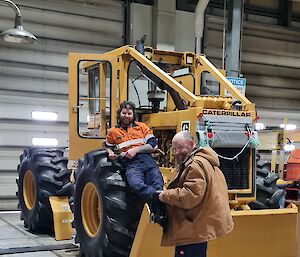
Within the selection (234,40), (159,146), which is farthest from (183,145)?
(234,40)

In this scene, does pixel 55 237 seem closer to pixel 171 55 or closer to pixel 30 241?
pixel 30 241

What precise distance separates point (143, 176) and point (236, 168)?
106 centimetres

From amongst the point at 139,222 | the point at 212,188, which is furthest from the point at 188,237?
the point at 139,222

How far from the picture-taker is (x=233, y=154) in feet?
16.4

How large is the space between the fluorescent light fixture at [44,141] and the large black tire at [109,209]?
475cm

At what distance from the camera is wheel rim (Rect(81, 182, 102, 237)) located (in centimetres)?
524

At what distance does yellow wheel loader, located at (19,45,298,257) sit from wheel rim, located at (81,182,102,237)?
1 cm

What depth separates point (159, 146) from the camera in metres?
5.57

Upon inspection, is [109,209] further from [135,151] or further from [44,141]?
[44,141]

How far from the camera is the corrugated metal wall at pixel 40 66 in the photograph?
9.48m

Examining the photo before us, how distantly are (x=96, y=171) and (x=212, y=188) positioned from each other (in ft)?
6.12

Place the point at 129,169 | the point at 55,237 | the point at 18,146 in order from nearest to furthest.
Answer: the point at 129,169, the point at 55,237, the point at 18,146

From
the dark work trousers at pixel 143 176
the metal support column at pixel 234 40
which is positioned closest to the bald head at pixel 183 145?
the dark work trousers at pixel 143 176

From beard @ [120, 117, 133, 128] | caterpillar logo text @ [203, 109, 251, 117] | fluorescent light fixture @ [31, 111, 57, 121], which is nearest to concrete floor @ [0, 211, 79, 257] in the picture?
beard @ [120, 117, 133, 128]
